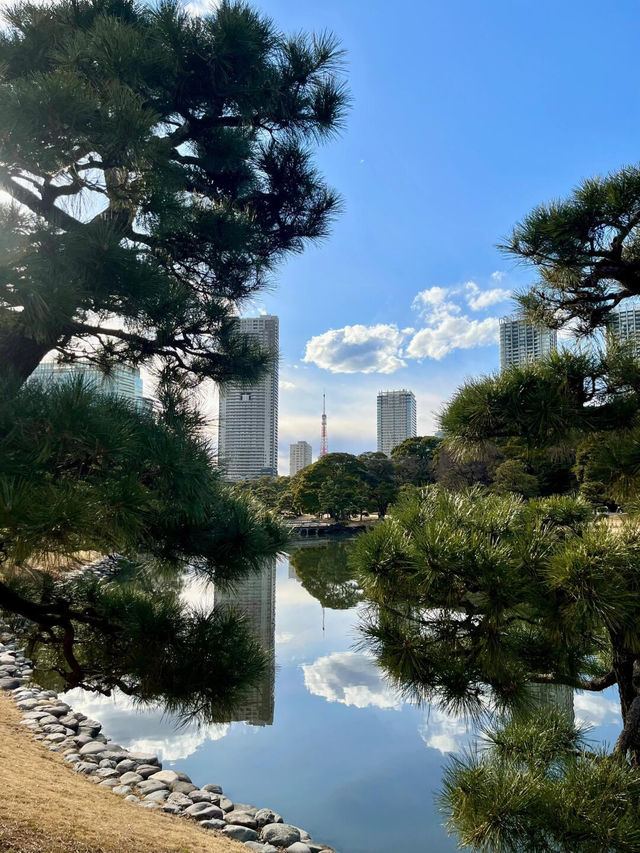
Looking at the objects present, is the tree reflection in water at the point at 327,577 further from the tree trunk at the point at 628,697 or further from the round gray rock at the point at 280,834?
the tree trunk at the point at 628,697

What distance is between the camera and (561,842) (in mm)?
1303

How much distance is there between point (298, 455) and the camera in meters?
62.1

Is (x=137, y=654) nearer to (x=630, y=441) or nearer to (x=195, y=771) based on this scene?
(x=195, y=771)

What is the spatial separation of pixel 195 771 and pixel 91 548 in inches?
102

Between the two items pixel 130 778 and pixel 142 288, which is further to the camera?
pixel 130 778

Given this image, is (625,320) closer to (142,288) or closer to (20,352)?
(142,288)

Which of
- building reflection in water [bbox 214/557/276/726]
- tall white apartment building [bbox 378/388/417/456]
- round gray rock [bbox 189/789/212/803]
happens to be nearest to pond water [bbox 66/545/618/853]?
building reflection in water [bbox 214/557/276/726]

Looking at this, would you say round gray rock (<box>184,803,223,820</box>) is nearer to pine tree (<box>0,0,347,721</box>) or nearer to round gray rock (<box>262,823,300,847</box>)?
round gray rock (<box>262,823,300,847</box>)

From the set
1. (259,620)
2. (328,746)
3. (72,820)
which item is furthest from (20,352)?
(259,620)

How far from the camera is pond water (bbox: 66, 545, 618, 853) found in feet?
9.09

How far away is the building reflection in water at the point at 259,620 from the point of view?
2.57 meters

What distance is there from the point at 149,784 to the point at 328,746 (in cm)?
159

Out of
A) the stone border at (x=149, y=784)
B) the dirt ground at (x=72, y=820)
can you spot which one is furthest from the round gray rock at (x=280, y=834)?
the dirt ground at (x=72, y=820)

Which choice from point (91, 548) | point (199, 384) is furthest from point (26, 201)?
point (91, 548)
